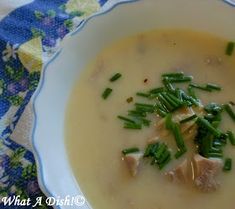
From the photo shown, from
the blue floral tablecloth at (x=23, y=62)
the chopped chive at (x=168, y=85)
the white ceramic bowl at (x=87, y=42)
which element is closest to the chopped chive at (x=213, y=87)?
the chopped chive at (x=168, y=85)

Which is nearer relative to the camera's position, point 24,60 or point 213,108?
point 213,108

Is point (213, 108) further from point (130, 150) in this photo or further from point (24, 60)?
point (24, 60)

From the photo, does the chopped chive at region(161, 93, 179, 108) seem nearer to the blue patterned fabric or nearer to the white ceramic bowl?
the white ceramic bowl

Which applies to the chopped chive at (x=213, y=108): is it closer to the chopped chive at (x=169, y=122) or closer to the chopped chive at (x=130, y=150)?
the chopped chive at (x=169, y=122)

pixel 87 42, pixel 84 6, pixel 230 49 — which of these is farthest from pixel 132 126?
pixel 84 6

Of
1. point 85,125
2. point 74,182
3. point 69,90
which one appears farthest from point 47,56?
point 74,182

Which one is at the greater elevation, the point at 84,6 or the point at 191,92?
the point at 84,6

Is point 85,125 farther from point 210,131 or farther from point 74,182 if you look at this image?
point 210,131

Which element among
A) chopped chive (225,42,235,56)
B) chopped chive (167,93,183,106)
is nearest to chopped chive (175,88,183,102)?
chopped chive (167,93,183,106)
